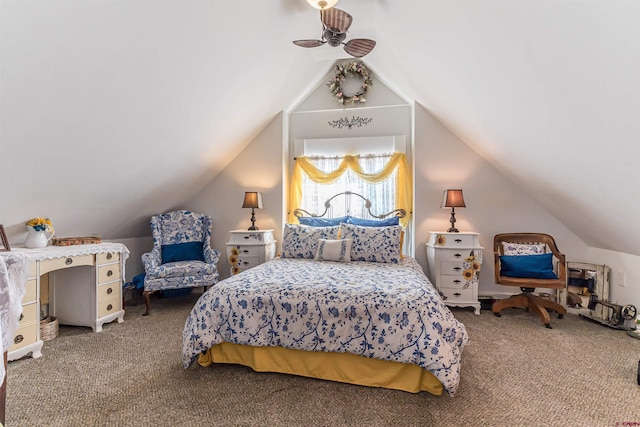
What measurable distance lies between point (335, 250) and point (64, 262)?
2.39m

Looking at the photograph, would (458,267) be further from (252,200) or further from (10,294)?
(10,294)

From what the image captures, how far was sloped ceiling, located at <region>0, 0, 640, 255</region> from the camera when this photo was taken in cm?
166

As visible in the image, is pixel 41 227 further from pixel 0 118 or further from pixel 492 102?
pixel 492 102

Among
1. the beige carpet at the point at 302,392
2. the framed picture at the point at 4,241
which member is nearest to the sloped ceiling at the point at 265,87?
the framed picture at the point at 4,241

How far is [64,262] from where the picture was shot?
2695mm

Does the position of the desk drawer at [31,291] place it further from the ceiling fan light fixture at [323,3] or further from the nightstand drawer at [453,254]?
the nightstand drawer at [453,254]

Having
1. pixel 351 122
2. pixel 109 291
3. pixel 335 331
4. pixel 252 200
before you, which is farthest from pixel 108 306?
pixel 351 122

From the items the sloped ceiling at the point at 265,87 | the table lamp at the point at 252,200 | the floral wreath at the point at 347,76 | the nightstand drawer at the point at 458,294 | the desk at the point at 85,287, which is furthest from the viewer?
the floral wreath at the point at 347,76

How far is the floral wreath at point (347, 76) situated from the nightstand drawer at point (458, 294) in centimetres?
263

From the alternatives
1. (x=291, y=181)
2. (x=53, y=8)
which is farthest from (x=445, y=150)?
(x=53, y=8)

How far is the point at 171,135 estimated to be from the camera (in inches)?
121

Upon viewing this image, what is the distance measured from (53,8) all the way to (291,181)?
10.2 ft

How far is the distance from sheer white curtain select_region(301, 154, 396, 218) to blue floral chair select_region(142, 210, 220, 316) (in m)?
1.42

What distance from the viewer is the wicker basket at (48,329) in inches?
107
